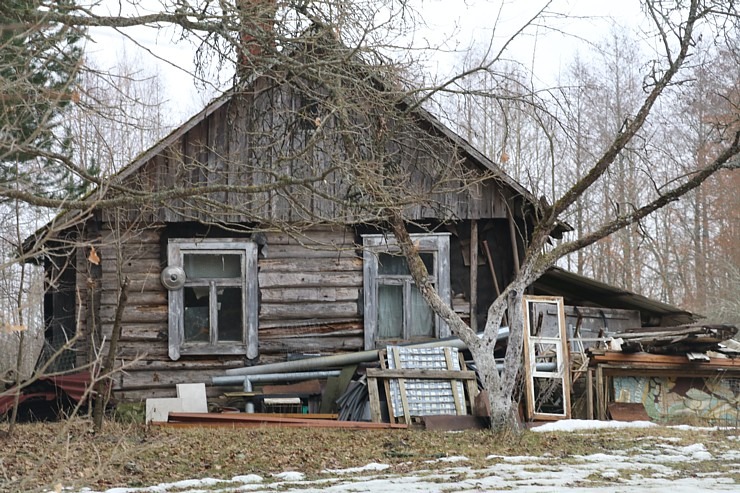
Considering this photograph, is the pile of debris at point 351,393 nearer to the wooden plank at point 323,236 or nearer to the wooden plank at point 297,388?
the wooden plank at point 297,388

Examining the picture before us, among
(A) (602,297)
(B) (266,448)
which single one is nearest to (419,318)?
(A) (602,297)

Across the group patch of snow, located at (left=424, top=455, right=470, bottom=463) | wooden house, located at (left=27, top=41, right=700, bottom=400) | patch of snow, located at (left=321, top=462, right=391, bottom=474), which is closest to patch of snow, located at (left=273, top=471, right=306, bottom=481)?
patch of snow, located at (left=321, top=462, right=391, bottom=474)

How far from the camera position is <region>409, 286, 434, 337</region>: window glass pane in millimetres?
14648

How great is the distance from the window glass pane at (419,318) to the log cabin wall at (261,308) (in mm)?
838

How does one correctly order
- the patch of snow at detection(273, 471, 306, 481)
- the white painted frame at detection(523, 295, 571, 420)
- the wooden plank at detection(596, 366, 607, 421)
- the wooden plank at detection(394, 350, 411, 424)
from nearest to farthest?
the patch of snow at detection(273, 471, 306, 481)
the wooden plank at detection(394, 350, 411, 424)
the white painted frame at detection(523, 295, 571, 420)
the wooden plank at detection(596, 366, 607, 421)

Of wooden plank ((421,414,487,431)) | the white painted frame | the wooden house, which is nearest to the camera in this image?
wooden plank ((421,414,487,431))

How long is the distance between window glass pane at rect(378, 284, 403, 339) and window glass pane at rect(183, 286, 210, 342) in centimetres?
269

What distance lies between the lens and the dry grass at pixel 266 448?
8328mm

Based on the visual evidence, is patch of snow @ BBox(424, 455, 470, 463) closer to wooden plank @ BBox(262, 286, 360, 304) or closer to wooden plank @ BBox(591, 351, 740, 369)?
wooden plank @ BBox(591, 351, 740, 369)

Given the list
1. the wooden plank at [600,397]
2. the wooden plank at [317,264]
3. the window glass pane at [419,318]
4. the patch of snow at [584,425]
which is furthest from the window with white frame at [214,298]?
the wooden plank at [600,397]

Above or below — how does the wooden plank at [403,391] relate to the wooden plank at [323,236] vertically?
below

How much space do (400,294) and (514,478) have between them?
23.5ft

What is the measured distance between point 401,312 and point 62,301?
6.01 m

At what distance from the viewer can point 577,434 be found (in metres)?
11.2
